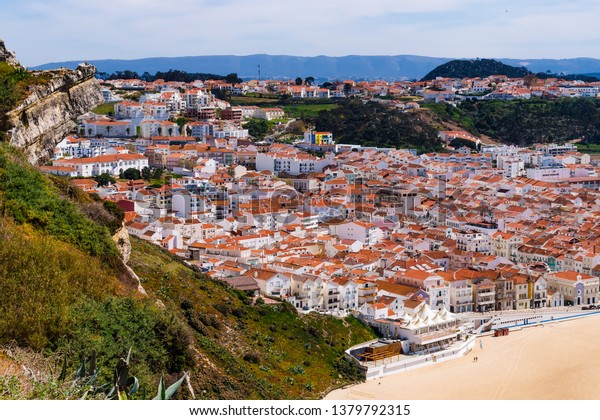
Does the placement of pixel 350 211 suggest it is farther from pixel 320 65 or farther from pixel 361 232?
pixel 320 65

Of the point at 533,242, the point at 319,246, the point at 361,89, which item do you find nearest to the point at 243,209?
the point at 319,246

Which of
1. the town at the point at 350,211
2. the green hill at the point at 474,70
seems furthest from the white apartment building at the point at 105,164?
the green hill at the point at 474,70

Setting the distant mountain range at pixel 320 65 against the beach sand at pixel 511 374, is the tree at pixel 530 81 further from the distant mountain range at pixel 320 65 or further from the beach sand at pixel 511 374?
the beach sand at pixel 511 374

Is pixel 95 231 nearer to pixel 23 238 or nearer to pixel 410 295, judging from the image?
pixel 23 238

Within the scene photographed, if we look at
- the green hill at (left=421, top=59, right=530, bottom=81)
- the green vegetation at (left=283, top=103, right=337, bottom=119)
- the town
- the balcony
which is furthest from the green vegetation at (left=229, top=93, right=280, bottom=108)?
the balcony

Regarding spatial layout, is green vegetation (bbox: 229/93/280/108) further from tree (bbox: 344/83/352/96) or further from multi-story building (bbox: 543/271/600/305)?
multi-story building (bbox: 543/271/600/305)
